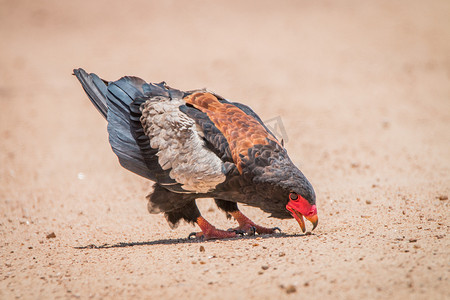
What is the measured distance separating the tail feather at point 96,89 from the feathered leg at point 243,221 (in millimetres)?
1799

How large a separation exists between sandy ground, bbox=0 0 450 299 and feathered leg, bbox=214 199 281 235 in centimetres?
27

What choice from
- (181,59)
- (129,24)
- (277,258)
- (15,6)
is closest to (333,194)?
(277,258)

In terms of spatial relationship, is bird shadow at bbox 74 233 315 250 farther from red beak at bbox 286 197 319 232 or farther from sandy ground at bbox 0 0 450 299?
red beak at bbox 286 197 319 232

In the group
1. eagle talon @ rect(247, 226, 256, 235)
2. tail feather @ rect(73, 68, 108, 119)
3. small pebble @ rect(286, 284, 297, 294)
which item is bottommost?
small pebble @ rect(286, 284, 297, 294)

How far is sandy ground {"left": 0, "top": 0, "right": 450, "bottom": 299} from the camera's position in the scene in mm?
4320

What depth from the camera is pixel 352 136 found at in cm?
1077

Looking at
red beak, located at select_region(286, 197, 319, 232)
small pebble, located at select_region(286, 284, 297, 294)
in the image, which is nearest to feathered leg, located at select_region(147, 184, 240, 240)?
red beak, located at select_region(286, 197, 319, 232)

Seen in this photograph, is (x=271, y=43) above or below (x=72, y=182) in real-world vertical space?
above

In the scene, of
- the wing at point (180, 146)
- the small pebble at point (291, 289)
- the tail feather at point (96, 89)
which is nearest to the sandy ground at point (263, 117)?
the small pebble at point (291, 289)

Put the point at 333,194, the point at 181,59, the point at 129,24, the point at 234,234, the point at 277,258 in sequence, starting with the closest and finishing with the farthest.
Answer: the point at 277,258 → the point at 234,234 → the point at 333,194 → the point at 181,59 → the point at 129,24

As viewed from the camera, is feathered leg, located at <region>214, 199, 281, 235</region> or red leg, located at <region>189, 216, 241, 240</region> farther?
feathered leg, located at <region>214, 199, 281, 235</region>

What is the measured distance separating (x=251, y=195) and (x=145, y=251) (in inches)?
48.6

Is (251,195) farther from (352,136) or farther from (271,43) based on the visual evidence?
(271,43)

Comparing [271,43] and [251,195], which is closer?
[251,195]
